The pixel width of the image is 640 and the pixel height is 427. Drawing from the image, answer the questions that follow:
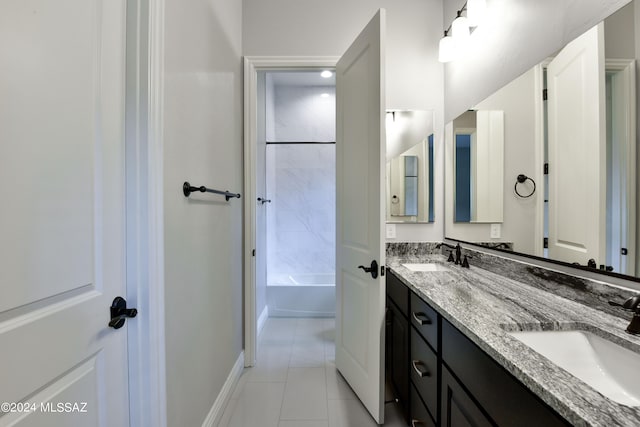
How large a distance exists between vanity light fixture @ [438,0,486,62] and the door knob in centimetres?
233

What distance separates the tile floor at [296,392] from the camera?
154cm

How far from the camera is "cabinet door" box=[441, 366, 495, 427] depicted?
31.1 inches

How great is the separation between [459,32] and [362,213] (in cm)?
139

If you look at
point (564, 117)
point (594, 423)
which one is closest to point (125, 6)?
point (594, 423)

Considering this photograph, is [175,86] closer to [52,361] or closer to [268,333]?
[52,361]

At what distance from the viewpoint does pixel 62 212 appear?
2.11 ft

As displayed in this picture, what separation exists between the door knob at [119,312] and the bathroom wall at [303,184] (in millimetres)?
2848

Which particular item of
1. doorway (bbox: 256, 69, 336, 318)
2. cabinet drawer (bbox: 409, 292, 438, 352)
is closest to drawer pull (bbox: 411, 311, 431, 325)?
cabinet drawer (bbox: 409, 292, 438, 352)

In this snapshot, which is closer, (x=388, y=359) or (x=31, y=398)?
(x=31, y=398)

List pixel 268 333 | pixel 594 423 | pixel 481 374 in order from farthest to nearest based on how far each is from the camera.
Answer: pixel 268 333 < pixel 481 374 < pixel 594 423

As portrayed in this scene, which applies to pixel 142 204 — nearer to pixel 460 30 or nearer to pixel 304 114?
pixel 460 30

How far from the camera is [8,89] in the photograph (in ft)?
1.72

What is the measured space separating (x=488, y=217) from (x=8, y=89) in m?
2.05

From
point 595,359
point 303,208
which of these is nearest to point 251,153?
point 303,208
